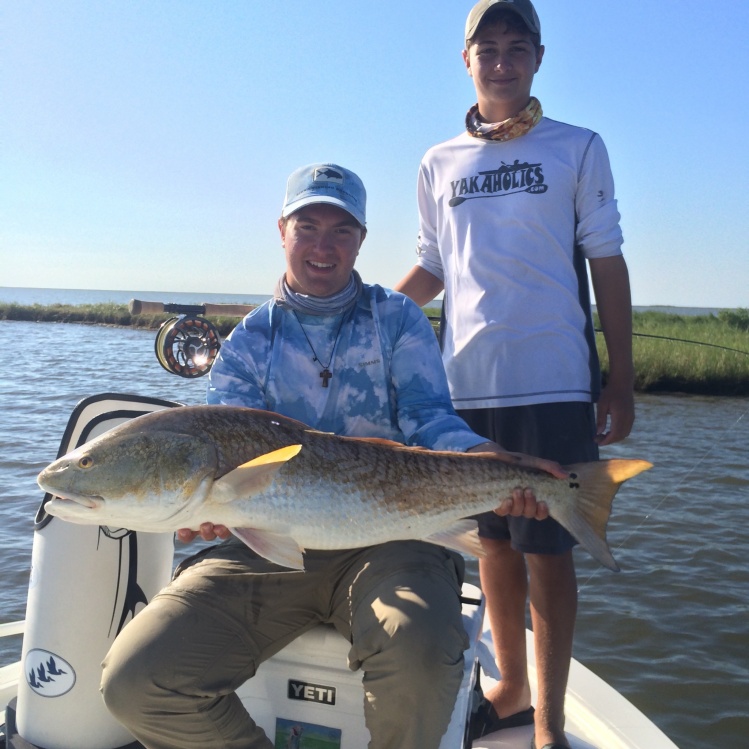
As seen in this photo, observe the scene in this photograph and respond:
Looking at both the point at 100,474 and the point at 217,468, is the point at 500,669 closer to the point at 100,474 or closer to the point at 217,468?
the point at 217,468

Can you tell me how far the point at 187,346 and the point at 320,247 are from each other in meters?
1.61

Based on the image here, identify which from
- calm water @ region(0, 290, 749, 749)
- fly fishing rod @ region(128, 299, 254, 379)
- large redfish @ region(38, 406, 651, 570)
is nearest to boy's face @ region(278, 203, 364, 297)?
large redfish @ region(38, 406, 651, 570)

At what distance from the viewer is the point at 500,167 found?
11.1 feet

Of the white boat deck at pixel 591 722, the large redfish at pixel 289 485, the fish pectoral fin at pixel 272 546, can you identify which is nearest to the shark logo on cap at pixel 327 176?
the large redfish at pixel 289 485

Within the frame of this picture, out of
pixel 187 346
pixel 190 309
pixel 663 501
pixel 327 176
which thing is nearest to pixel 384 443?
pixel 327 176

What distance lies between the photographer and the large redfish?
2396 millimetres

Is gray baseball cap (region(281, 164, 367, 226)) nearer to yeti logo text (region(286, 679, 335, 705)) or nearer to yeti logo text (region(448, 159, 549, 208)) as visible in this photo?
yeti logo text (region(448, 159, 549, 208))

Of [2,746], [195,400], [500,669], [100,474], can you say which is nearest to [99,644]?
[2,746]

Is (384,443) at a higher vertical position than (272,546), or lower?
higher

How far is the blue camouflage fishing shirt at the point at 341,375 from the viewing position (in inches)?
120

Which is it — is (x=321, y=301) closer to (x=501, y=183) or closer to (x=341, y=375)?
(x=341, y=375)

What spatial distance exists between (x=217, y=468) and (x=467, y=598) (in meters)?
1.37

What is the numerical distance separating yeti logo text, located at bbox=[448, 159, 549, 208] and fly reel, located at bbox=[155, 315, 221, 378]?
1674 millimetres

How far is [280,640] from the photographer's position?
268cm
